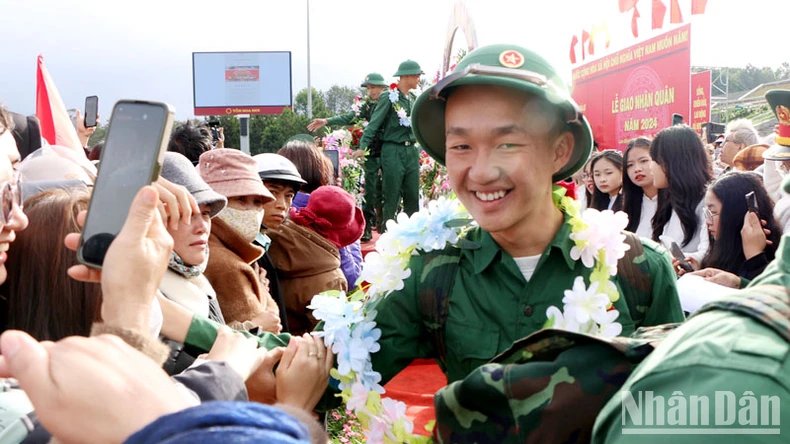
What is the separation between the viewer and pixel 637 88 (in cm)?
1057

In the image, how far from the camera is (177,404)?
825 millimetres

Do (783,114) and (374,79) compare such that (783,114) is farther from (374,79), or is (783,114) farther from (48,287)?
(374,79)

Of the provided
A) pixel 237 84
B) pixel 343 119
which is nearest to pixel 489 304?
pixel 343 119

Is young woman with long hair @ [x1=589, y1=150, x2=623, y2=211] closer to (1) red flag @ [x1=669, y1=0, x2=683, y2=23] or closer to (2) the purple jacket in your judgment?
(2) the purple jacket

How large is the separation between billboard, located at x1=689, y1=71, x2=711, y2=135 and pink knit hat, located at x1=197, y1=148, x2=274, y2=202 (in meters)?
8.89

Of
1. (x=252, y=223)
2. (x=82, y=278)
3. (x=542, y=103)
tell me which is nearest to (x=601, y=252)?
(x=542, y=103)

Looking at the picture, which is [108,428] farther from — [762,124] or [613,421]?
[762,124]

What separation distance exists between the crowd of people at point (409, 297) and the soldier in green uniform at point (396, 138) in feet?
15.3

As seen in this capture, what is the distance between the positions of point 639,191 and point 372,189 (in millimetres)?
4833

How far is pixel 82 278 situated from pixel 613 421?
3.05ft

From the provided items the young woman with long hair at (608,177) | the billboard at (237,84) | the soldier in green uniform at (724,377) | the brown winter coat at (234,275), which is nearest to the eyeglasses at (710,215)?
the young woman with long hair at (608,177)

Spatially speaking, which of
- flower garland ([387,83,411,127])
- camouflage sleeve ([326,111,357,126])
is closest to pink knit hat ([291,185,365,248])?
flower garland ([387,83,411,127])

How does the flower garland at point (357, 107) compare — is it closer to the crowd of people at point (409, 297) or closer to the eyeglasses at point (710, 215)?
the crowd of people at point (409, 297)

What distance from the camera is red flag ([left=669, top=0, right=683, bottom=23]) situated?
9.20 metres
